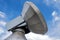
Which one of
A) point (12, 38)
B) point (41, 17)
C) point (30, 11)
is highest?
point (30, 11)

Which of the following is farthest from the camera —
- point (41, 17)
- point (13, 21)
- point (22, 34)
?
point (13, 21)

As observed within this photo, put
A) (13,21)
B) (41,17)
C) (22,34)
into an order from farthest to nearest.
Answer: (13,21)
(22,34)
(41,17)

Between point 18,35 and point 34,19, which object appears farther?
point 18,35

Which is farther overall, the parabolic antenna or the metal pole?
the metal pole

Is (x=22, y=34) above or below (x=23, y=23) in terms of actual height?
below

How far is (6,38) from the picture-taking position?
7.48 meters

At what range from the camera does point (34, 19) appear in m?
7.01

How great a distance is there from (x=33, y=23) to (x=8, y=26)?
1754 millimetres

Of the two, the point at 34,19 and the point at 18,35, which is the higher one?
the point at 34,19

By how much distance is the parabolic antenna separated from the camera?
6883 mm

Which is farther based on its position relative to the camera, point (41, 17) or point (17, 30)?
point (17, 30)

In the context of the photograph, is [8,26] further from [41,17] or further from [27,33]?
[41,17]

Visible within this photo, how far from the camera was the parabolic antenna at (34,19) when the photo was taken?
6.88 meters

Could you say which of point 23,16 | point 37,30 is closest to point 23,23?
point 23,16
